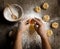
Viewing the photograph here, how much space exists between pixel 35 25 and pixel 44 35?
0.09 meters

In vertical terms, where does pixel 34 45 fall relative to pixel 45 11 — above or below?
below

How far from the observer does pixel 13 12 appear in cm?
139

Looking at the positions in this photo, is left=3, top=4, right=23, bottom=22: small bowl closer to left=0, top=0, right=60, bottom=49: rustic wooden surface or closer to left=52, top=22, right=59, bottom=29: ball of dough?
left=0, top=0, right=60, bottom=49: rustic wooden surface

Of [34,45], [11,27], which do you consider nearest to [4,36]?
[11,27]

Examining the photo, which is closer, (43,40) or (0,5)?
(43,40)

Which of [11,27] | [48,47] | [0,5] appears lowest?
[48,47]

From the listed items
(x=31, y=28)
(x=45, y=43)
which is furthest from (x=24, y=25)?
(x=45, y=43)

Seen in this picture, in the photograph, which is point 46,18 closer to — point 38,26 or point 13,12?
point 38,26

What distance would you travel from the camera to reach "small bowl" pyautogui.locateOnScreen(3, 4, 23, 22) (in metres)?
1.35

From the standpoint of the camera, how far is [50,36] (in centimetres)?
136

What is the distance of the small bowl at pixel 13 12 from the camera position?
4.43 ft

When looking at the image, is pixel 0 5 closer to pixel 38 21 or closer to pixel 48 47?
pixel 38 21

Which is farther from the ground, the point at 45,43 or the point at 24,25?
the point at 24,25

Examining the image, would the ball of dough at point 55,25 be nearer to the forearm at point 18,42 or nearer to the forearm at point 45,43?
the forearm at point 45,43
